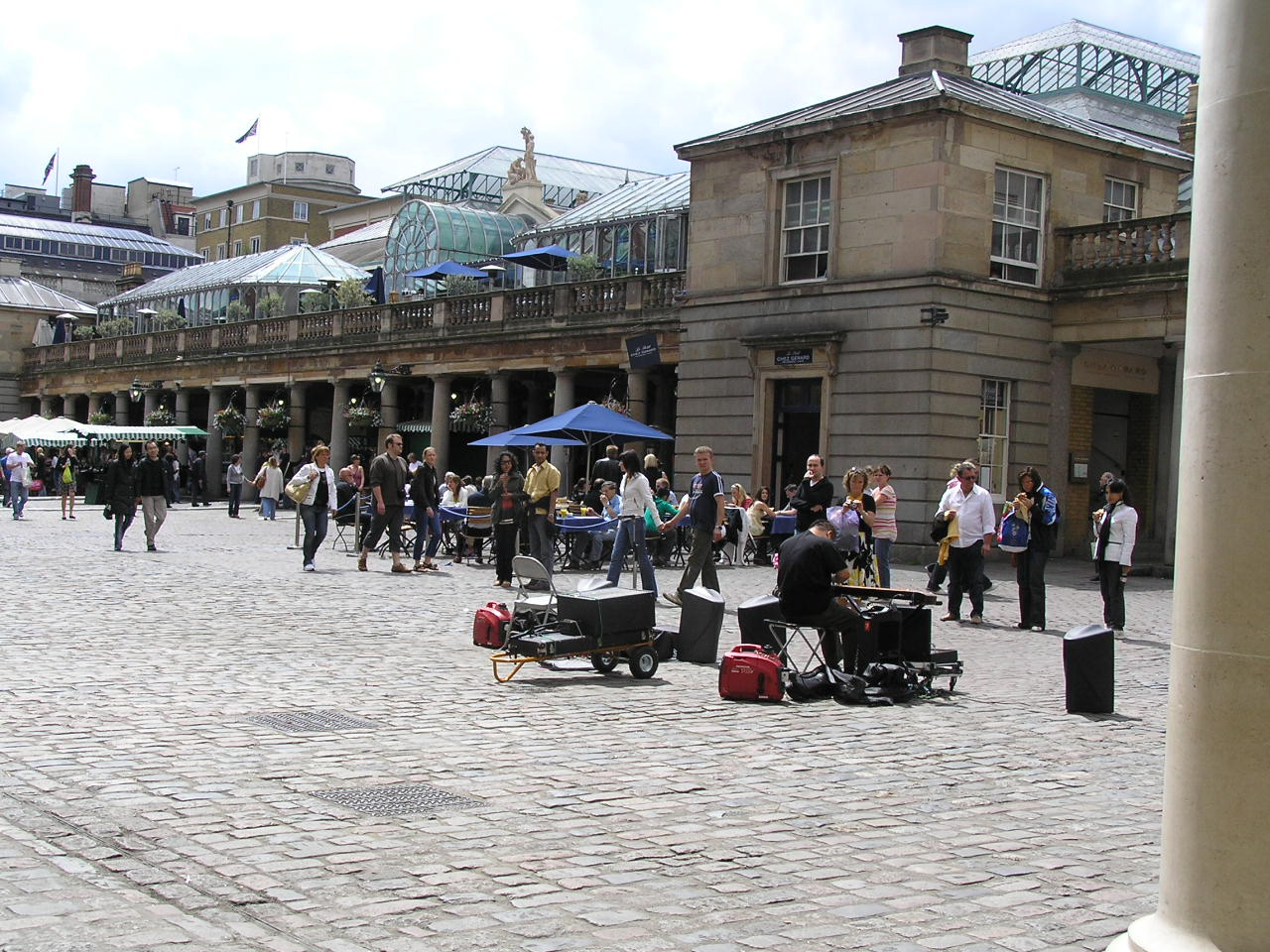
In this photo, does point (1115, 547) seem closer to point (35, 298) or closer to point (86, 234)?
point (35, 298)

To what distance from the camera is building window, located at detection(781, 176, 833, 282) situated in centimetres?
2720

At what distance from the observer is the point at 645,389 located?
113 ft

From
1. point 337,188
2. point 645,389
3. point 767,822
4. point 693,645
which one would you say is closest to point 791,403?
point 645,389

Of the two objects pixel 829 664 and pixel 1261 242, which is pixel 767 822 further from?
pixel 829 664

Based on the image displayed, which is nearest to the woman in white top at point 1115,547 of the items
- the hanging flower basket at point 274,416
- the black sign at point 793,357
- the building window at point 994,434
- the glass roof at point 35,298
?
the building window at point 994,434

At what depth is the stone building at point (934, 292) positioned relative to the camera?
84.0ft

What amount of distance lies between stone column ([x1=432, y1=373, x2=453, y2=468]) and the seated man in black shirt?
30373 mm

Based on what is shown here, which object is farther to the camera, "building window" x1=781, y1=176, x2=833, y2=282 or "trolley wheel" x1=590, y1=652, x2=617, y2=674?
"building window" x1=781, y1=176, x2=833, y2=282

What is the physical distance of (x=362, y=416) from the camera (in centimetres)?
4325

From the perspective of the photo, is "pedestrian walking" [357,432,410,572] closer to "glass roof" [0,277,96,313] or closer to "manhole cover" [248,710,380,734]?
"manhole cover" [248,710,380,734]

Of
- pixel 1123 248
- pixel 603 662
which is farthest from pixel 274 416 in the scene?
pixel 603 662

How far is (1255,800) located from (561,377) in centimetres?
3255

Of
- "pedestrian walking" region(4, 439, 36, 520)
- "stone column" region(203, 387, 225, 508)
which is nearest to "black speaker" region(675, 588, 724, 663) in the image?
"pedestrian walking" region(4, 439, 36, 520)

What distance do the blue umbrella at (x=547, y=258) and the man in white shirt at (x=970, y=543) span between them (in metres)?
24.9
